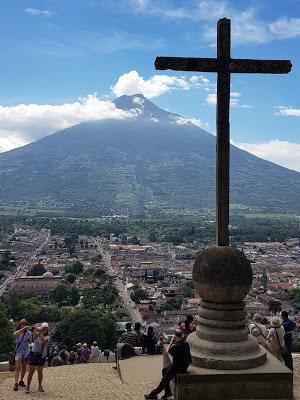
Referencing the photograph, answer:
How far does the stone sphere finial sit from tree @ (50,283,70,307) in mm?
39012

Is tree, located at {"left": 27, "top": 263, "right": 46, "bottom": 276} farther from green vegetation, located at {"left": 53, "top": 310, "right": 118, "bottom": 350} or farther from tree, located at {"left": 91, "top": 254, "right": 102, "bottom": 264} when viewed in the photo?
green vegetation, located at {"left": 53, "top": 310, "right": 118, "bottom": 350}

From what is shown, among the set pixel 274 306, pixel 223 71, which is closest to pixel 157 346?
pixel 223 71

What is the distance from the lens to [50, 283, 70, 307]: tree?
43347 millimetres

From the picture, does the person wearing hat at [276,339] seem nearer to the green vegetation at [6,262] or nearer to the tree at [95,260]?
the green vegetation at [6,262]

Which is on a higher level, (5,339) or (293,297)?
(5,339)

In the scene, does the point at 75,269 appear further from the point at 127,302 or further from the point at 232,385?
the point at 232,385

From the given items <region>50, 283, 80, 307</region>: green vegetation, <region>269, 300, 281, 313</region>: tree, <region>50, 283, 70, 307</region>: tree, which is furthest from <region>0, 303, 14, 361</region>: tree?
<region>269, 300, 281, 313</region>: tree

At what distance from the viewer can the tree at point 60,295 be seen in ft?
142

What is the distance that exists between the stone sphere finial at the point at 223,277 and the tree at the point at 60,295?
128 feet

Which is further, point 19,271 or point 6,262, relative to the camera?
point 6,262

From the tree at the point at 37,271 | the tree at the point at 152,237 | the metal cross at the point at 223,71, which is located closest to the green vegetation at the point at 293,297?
the tree at the point at 37,271

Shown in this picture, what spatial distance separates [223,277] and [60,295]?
131 ft

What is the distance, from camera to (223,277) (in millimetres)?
5535

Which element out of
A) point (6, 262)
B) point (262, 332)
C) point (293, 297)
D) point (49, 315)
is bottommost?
Answer: point (6, 262)
